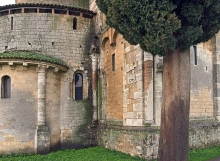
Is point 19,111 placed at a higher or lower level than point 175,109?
lower

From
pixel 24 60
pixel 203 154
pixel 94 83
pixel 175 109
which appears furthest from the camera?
pixel 94 83

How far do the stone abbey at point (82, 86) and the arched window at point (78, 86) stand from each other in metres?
0.03

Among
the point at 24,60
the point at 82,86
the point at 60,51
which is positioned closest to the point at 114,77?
the point at 82,86

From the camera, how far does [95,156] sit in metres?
11.9

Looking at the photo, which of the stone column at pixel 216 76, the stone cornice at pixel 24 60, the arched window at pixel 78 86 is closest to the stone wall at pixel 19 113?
the stone cornice at pixel 24 60

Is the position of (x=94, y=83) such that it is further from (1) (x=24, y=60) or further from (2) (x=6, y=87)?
(2) (x=6, y=87)

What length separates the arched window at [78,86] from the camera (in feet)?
50.5

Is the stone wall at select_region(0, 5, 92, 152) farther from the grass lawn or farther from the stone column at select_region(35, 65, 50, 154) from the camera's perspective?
the grass lawn

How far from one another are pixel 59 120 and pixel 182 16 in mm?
9347

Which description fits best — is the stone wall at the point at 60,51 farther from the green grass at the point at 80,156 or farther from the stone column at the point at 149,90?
the stone column at the point at 149,90

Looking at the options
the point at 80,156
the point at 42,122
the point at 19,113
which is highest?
the point at 19,113

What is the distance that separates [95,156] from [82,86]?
484 cm

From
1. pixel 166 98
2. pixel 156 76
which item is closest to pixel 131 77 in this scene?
pixel 156 76

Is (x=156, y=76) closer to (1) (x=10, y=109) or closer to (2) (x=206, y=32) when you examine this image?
(2) (x=206, y=32)
